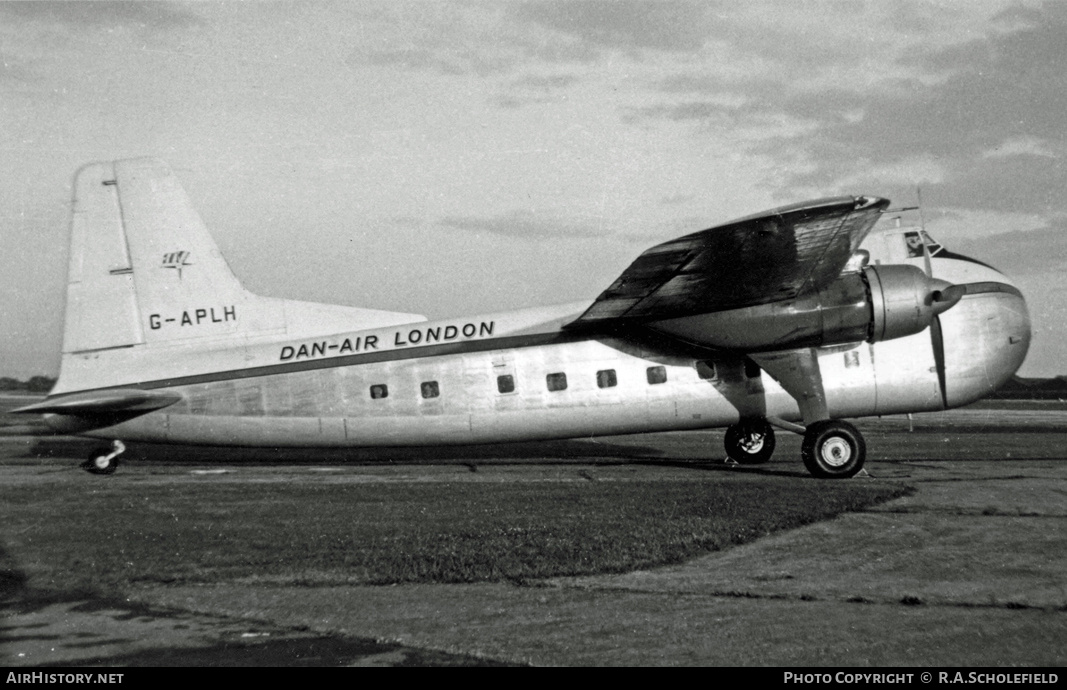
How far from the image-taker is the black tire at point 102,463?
1669 cm

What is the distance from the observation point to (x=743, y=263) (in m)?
14.2

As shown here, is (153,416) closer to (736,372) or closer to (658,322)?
(658,322)

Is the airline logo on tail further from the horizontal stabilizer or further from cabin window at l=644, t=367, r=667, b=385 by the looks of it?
cabin window at l=644, t=367, r=667, b=385

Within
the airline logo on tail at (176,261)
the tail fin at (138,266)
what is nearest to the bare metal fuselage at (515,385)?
the tail fin at (138,266)

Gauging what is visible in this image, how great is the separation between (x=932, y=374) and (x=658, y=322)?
17.2 ft

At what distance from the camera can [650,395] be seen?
651 inches

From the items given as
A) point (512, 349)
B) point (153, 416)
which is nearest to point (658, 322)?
point (512, 349)

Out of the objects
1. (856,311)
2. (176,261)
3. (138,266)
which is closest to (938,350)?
(856,311)

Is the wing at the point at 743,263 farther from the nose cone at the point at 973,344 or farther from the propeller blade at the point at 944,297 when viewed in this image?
the nose cone at the point at 973,344

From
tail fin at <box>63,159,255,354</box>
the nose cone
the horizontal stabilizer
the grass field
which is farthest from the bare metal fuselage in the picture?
the grass field

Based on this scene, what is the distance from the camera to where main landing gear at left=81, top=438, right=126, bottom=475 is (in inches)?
658

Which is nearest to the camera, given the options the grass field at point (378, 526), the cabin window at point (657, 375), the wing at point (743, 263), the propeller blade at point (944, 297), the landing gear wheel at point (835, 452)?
the grass field at point (378, 526)

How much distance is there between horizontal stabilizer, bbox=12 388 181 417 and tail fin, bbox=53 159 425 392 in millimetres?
423

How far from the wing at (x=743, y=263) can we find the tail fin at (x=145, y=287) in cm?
552
